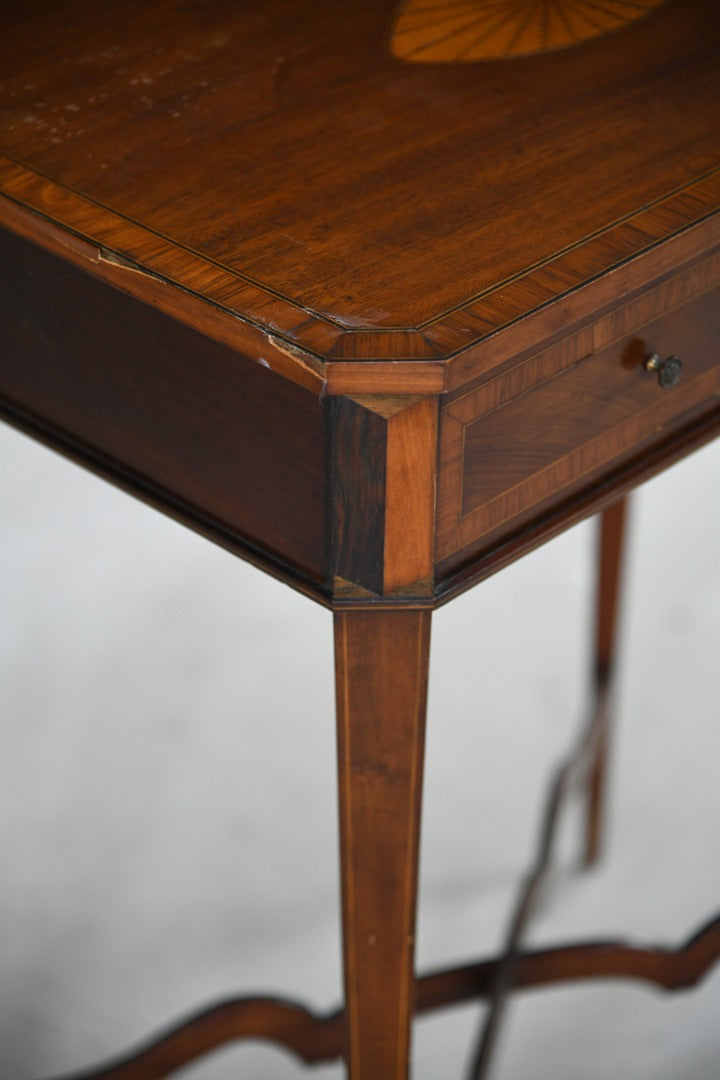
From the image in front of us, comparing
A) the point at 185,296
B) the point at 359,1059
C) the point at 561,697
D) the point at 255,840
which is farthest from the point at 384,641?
the point at 561,697

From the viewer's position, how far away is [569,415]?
2.26 feet

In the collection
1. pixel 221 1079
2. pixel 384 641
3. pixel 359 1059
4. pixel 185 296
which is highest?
pixel 185 296

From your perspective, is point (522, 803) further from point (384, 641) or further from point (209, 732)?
point (384, 641)

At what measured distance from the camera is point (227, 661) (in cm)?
155

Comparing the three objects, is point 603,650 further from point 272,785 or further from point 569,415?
point 569,415

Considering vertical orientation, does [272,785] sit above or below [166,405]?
below

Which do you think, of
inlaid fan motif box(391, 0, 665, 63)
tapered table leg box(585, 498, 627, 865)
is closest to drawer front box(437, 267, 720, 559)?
inlaid fan motif box(391, 0, 665, 63)

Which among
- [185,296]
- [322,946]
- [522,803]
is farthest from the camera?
[522,803]

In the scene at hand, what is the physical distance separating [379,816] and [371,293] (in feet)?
0.87

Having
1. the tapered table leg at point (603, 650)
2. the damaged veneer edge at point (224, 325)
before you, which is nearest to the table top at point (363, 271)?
the damaged veneer edge at point (224, 325)

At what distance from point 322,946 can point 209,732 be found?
0.28 metres

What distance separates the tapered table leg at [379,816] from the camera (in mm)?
684

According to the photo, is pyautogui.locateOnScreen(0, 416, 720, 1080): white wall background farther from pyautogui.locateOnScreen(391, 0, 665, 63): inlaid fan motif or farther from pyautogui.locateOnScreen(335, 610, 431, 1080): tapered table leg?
pyautogui.locateOnScreen(391, 0, 665, 63): inlaid fan motif

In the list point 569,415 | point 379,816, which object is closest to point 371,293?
point 569,415
